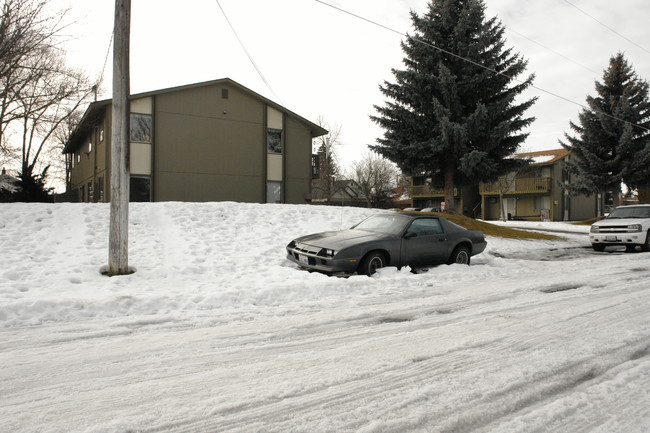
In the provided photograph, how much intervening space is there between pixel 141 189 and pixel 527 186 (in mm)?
33954

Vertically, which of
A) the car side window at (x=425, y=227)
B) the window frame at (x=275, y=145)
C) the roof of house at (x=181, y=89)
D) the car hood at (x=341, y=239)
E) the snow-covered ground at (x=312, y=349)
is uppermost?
the roof of house at (x=181, y=89)

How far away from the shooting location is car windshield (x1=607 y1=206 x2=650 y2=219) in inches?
547

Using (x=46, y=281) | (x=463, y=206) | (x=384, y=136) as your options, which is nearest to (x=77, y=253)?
(x=46, y=281)

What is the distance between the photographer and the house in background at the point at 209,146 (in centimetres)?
1877

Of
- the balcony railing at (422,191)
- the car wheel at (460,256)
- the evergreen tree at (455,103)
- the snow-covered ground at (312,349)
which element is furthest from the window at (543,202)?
the car wheel at (460,256)

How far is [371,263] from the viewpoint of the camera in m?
7.75

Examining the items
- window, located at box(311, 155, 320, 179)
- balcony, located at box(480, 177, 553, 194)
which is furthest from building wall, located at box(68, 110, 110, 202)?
balcony, located at box(480, 177, 553, 194)

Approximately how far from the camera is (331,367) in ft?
11.1

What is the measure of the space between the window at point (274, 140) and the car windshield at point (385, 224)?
12.8 meters

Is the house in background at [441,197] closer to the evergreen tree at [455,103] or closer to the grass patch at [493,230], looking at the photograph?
the evergreen tree at [455,103]

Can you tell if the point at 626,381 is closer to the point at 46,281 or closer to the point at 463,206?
the point at 46,281

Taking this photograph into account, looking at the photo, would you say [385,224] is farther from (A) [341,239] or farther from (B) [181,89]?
(B) [181,89]

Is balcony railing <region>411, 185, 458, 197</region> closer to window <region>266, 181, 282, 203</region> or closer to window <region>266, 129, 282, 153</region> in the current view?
window <region>266, 129, 282, 153</region>

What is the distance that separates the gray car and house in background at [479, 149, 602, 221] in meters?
30.3
